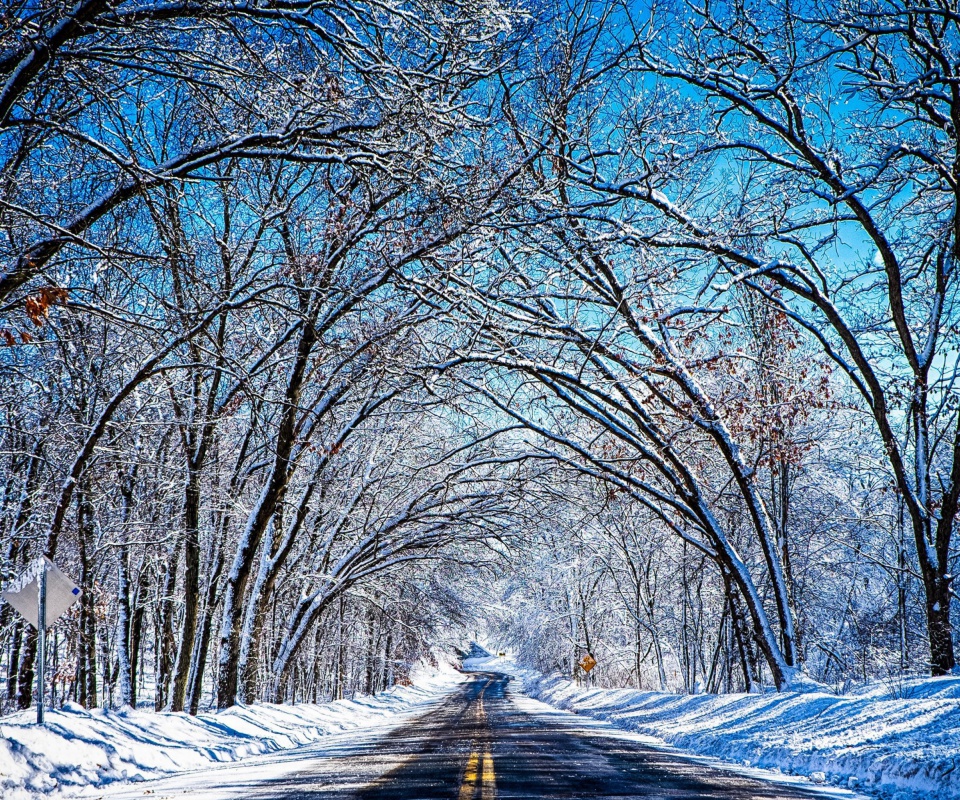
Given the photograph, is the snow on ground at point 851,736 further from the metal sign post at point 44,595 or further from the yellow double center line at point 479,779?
the metal sign post at point 44,595

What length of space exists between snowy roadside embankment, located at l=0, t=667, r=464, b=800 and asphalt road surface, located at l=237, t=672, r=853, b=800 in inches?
80.4

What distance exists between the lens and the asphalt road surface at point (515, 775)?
22.2 feet

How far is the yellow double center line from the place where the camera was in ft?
21.9

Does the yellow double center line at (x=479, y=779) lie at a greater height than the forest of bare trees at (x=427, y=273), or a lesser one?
lesser

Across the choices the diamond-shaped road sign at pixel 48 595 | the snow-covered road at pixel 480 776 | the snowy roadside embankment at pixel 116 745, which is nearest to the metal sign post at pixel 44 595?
the diamond-shaped road sign at pixel 48 595

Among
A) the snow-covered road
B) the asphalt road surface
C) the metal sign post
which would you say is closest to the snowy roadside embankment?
the snow-covered road

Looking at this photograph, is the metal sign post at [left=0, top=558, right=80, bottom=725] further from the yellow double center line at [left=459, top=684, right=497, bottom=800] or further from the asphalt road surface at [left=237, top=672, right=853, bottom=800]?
the yellow double center line at [left=459, top=684, right=497, bottom=800]

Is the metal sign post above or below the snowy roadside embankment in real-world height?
above

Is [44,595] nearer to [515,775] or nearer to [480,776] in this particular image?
[480,776]

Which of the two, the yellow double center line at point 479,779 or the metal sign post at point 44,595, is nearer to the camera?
the yellow double center line at point 479,779

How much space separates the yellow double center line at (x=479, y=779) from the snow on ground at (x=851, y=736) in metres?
3.28

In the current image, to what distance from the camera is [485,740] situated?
1295 centimetres

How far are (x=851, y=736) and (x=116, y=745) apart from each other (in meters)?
8.70

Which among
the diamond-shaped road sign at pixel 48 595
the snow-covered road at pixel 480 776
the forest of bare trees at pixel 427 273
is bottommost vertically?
the snow-covered road at pixel 480 776
